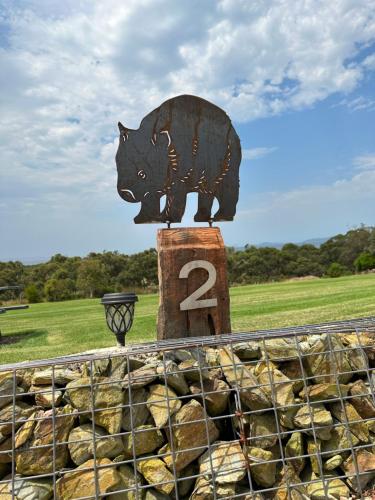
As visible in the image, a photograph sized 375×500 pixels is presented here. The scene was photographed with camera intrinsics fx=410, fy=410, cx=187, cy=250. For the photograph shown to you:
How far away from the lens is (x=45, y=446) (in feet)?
8.28

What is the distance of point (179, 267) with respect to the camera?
429 cm

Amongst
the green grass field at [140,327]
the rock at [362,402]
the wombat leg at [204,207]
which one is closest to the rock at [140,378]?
the rock at [362,402]

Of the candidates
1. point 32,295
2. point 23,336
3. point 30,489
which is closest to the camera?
point 30,489

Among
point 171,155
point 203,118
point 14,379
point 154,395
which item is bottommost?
point 154,395

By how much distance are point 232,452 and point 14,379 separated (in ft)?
5.03

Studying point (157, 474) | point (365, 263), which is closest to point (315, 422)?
point (157, 474)

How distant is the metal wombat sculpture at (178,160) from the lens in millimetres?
4512

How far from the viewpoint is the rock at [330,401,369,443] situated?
2.92m

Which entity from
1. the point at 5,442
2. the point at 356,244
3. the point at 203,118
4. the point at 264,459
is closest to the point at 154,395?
the point at 264,459

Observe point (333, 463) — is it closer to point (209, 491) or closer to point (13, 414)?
point (209, 491)

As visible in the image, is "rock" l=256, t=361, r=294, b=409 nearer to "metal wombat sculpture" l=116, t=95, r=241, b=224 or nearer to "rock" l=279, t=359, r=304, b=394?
"rock" l=279, t=359, r=304, b=394

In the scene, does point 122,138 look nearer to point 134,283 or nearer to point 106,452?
point 106,452

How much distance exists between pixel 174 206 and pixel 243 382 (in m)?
2.29

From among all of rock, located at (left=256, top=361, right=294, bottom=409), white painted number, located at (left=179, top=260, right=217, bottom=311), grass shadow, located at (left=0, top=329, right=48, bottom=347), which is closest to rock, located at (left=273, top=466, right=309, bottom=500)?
rock, located at (left=256, top=361, right=294, bottom=409)
